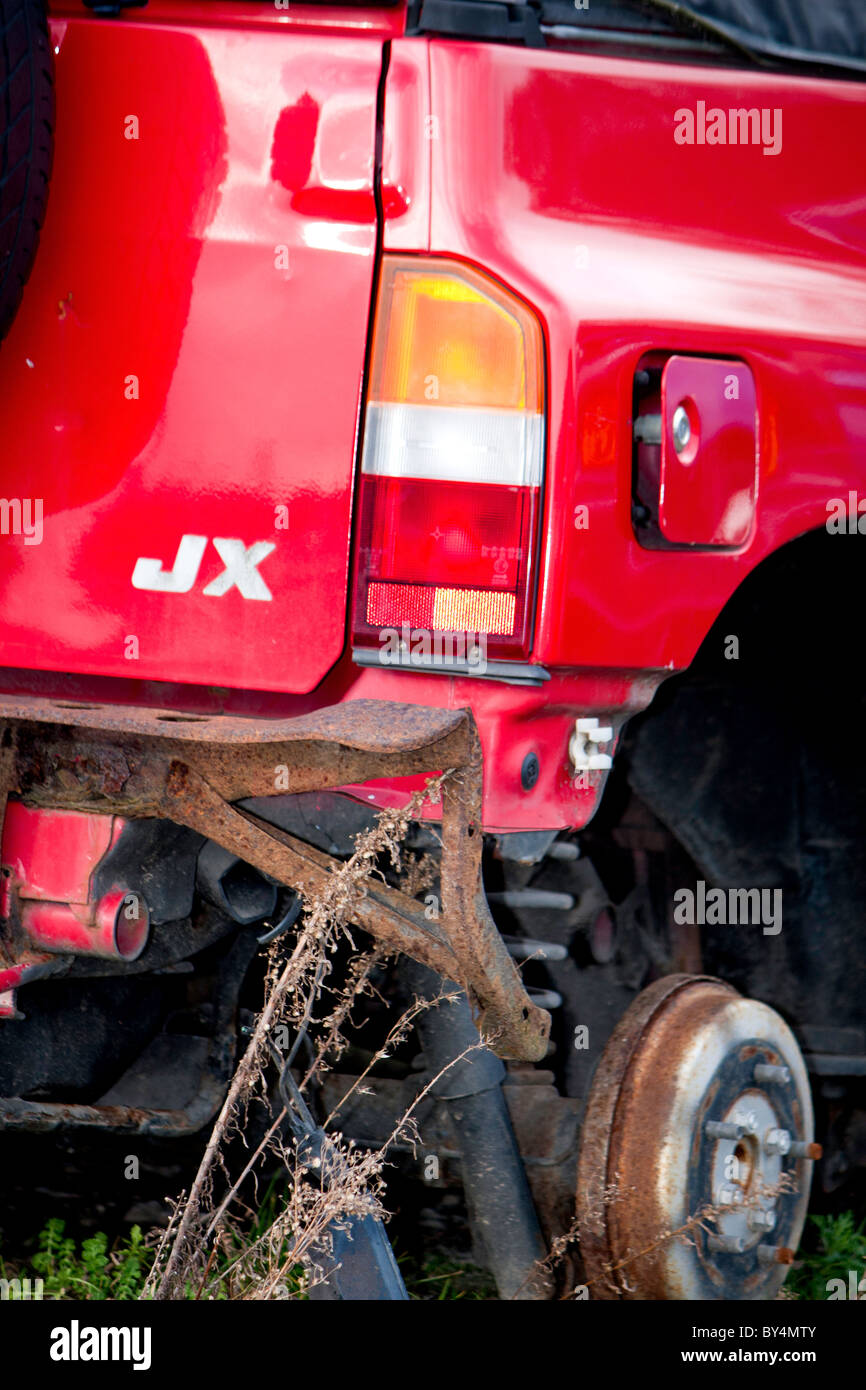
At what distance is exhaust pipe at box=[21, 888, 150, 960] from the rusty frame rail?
0.14m

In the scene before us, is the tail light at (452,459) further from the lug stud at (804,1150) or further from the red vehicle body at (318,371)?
the lug stud at (804,1150)

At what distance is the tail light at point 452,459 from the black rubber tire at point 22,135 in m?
0.44

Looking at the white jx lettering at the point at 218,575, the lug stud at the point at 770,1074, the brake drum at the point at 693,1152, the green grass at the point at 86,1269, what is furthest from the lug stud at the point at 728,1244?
the white jx lettering at the point at 218,575

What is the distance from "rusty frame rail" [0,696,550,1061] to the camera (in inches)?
69.6

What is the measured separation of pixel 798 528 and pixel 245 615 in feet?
2.56

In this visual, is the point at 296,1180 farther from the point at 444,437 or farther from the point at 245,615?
the point at 444,437

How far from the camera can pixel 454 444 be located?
190 centimetres

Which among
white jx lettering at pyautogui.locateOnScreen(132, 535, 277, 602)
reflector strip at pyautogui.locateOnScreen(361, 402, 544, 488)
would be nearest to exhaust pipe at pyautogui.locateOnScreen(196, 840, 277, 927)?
white jx lettering at pyautogui.locateOnScreen(132, 535, 277, 602)

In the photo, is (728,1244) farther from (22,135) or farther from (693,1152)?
(22,135)

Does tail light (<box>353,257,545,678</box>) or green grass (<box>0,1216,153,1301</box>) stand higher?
tail light (<box>353,257,545,678</box>)

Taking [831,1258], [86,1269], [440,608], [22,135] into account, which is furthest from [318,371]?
[831,1258]

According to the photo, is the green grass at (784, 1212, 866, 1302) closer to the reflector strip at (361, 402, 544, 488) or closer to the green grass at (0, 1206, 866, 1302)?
the green grass at (0, 1206, 866, 1302)

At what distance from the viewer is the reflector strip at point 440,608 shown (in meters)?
1.91

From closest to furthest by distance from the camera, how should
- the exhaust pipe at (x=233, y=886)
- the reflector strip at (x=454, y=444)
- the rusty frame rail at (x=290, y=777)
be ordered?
the rusty frame rail at (x=290, y=777) → the reflector strip at (x=454, y=444) → the exhaust pipe at (x=233, y=886)
